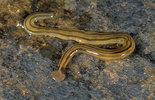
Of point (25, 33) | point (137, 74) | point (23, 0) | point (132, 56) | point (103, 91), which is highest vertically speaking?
point (23, 0)

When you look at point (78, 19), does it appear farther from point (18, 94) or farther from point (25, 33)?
point (18, 94)

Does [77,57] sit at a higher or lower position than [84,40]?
lower

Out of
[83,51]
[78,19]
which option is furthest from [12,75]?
[78,19]
